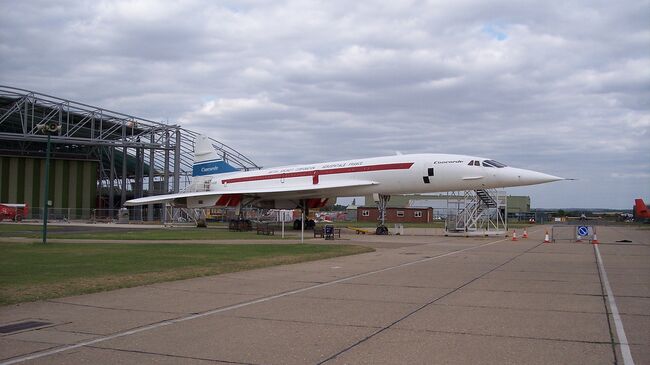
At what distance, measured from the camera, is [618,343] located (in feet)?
23.3

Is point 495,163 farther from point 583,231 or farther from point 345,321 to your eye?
point 345,321

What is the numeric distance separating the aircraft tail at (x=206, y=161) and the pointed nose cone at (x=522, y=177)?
1064 inches

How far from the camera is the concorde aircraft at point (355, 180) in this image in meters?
33.5

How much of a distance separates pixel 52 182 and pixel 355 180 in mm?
44282

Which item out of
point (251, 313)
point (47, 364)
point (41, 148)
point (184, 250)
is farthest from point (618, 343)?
point (41, 148)

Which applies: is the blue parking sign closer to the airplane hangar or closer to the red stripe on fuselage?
the red stripe on fuselage


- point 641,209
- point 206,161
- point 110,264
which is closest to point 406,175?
point 110,264

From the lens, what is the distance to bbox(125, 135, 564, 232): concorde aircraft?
110ft

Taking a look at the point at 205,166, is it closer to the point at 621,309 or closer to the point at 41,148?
the point at 41,148

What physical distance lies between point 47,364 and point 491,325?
18.6ft

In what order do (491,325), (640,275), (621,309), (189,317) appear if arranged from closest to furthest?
(491,325) → (189,317) → (621,309) → (640,275)

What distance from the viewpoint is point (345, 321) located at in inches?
329

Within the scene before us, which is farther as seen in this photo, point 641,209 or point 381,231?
point 641,209

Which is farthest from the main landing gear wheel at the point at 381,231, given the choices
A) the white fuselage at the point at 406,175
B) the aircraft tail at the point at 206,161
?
the aircraft tail at the point at 206,161
